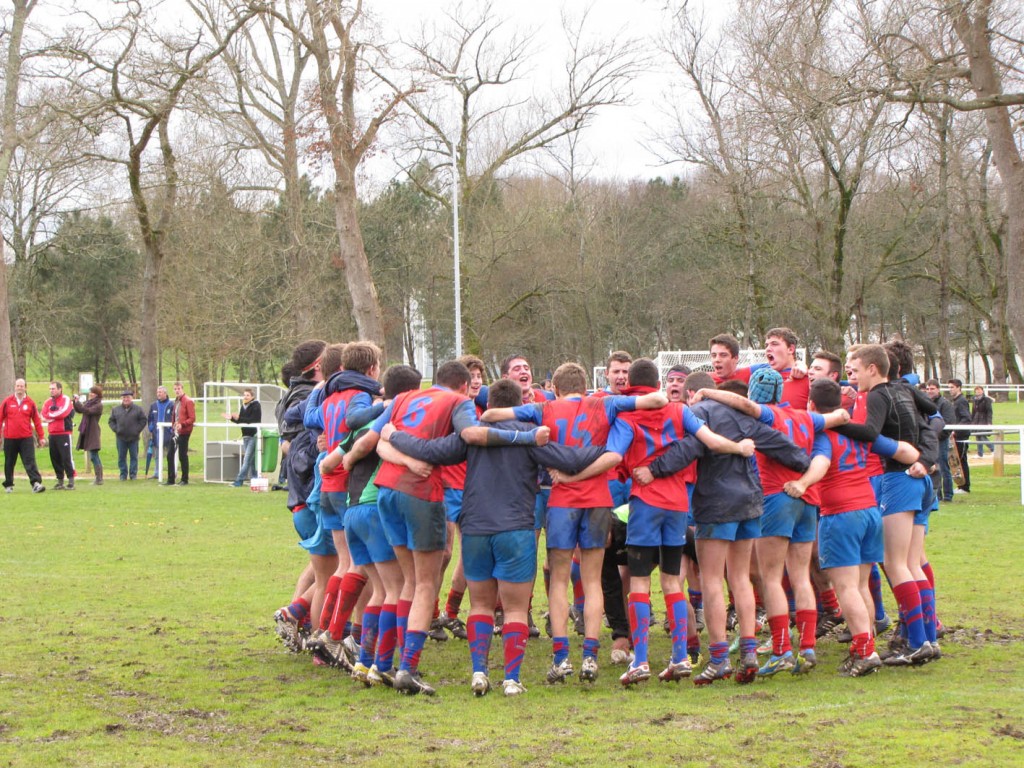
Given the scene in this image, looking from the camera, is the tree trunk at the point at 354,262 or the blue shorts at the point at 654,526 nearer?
the blue shorts at the point at 654,526

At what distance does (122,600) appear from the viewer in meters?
9.39

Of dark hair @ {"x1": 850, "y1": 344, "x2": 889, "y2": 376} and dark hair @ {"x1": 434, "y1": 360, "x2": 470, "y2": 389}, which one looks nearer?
dark hair @ {"x1": 434, "y1": 360, "x2": 470, "y2": 389}

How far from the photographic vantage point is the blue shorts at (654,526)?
6.55 m

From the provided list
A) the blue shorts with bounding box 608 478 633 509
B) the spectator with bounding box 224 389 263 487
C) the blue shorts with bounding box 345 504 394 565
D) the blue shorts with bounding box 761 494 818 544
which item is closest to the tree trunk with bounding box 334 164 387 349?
the spectator with bounding box 224 389 263 487

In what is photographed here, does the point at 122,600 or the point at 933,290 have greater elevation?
the point at 933,290

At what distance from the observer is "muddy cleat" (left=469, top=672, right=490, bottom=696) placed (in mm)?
6277

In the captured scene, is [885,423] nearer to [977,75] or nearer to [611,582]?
[611,582]

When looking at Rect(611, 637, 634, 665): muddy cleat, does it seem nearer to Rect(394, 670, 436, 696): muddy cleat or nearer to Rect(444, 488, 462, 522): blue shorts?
Rect(394, 670, 436, 696): muddy cleat

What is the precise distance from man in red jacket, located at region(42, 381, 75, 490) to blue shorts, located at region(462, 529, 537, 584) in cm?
1526

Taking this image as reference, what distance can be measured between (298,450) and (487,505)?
195cm

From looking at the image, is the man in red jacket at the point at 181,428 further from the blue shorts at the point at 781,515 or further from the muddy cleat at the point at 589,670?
the blue shorts at the point at 781,515

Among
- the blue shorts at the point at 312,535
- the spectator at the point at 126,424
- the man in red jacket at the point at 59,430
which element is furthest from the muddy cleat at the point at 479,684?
the spectator at the point at 126,424

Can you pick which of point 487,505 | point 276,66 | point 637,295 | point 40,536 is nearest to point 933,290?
point 637,295

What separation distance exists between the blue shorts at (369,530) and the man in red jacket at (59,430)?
14.5m
